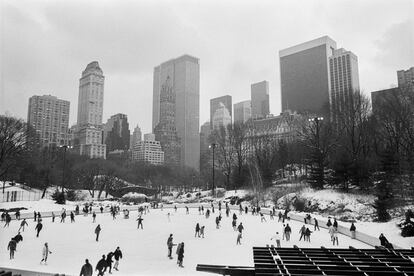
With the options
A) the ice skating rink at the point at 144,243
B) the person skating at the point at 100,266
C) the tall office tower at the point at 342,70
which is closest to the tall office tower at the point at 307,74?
the tall office tower at the point at 342,70

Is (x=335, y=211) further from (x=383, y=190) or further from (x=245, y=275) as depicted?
(x=245, y=275)

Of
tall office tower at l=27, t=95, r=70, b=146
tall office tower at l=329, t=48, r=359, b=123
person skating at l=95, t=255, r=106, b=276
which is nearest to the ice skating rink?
→ person skating at l=95, t=255, r=106, b=276

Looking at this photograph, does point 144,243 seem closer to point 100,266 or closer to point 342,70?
point 100,266

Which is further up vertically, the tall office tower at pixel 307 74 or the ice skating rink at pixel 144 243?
the tall office tower at pixel 307 74

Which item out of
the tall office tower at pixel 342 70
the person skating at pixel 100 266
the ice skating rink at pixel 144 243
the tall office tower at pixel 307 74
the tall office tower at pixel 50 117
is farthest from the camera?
the tall office tower at pixel 307 74

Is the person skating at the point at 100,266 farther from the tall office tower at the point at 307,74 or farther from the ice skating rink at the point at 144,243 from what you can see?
the tall office tower at the point at 307,74

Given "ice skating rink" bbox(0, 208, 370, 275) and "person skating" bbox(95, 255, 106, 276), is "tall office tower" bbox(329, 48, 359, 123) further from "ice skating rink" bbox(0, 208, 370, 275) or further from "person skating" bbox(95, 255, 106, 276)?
"person skating" bbox(95, 255, 106, 276)
